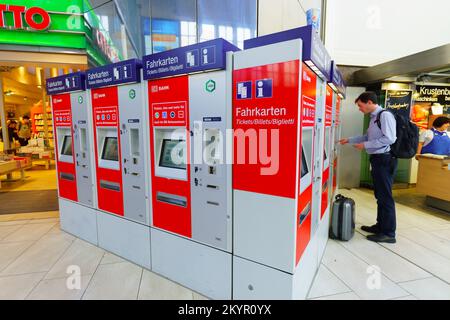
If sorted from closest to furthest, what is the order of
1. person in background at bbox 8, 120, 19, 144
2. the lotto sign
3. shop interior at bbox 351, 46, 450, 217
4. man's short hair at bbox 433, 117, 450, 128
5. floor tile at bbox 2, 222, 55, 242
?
floor tile at bbox 2, 222, 55, 242, shop interior at bbox 351, 46, 450, 217, man's short hair at bbox 433, 117, 450, 128, the lotto sign, person in background at bbox 8, 120, 19, 144

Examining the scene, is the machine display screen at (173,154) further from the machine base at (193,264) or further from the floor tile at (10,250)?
the floor tile at (10,250)

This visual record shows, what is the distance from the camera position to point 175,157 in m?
2.45

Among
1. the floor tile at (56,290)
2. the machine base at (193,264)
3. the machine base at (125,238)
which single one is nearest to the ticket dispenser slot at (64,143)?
the machine base at (125,238)

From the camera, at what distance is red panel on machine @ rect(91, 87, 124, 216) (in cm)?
288

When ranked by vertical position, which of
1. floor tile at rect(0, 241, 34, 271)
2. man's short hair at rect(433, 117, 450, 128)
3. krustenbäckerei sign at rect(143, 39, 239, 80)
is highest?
krustenbäckerei sign at rect(143, 39, 239, 80)

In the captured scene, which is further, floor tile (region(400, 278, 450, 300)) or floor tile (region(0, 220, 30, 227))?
floor tile (region(0, 220, 30, 227))

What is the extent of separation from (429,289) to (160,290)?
2.42m

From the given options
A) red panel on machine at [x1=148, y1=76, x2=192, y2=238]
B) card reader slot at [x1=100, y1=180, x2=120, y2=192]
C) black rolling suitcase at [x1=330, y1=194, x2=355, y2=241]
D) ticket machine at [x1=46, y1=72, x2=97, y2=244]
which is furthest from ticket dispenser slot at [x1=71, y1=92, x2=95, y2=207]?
black rolling suitcase at [x1=330, y1=194, x2=355, y2=241]

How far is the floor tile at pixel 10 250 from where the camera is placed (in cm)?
299

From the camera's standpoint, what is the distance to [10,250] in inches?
129

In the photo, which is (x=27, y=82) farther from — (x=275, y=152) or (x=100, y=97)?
(x=275, y=152)

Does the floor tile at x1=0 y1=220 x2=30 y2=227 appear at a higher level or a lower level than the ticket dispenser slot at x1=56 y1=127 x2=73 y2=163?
lower

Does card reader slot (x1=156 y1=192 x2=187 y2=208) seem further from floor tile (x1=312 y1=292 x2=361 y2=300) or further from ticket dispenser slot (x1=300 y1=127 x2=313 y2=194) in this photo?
floor tile (x1=312 y1=292 x2=361 y2=300)

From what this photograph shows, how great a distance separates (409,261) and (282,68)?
2628 millimetres
